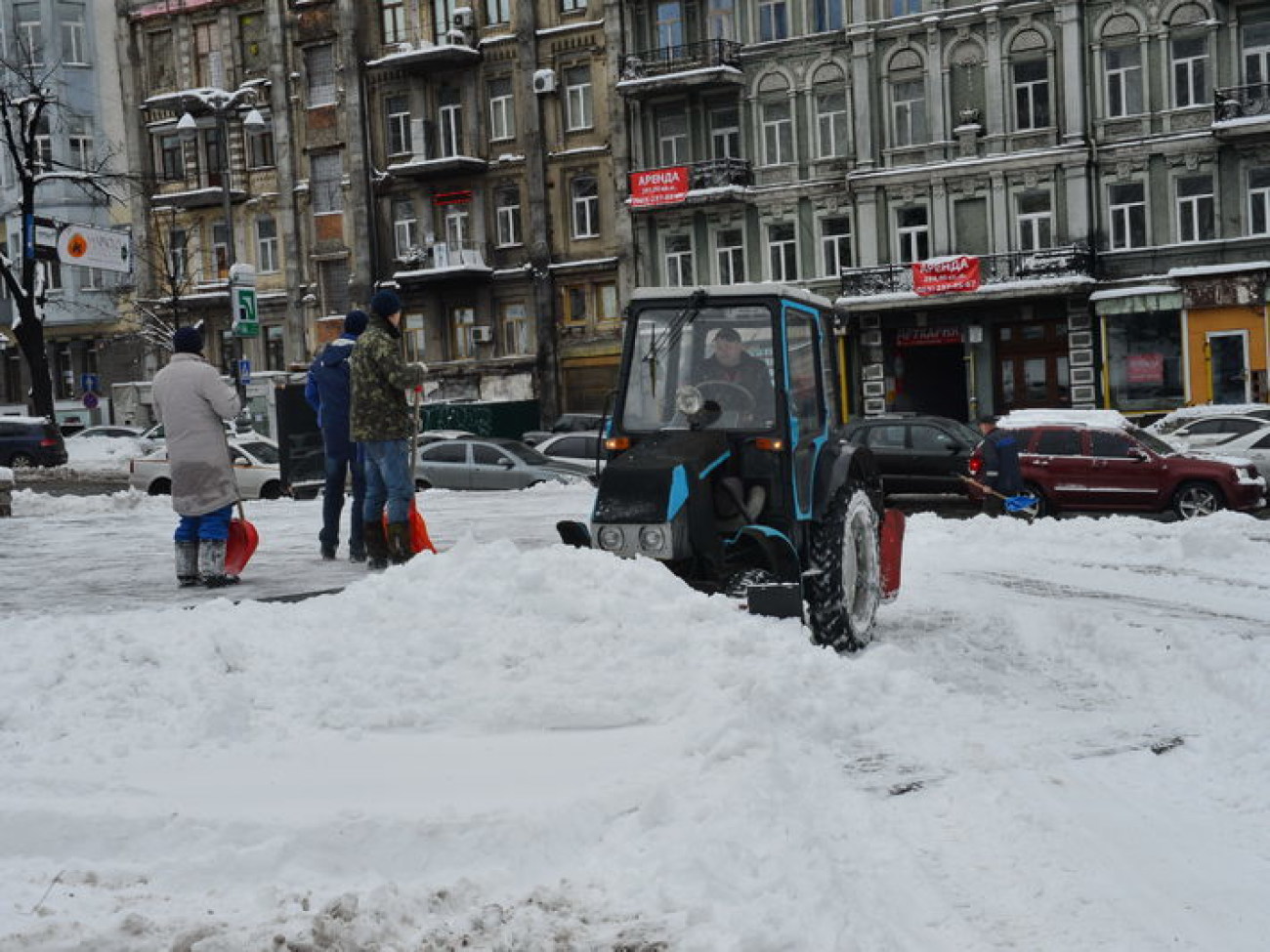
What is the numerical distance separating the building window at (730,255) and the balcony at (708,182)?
4.08 ft

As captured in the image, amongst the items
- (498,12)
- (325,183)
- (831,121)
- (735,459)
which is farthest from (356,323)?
(325,183)

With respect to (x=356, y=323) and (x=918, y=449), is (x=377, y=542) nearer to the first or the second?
(x=356, y=323)

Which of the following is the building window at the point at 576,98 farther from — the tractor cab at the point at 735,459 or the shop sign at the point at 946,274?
the tractor cab at the point at 735,459

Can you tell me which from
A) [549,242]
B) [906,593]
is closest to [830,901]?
[906,593]

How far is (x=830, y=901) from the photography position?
4816 mm

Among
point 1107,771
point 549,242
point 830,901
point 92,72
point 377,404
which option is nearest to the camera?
point 830,901

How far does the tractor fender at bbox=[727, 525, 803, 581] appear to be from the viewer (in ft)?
27.9

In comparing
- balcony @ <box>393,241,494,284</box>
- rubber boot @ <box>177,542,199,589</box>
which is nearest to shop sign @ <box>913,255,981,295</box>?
balcony @ <box>393,241,494,284</box>

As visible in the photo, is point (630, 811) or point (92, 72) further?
point (92, 72)

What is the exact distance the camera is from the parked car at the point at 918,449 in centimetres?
2509

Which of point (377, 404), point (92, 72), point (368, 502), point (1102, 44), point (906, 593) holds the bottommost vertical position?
point (906, 593)

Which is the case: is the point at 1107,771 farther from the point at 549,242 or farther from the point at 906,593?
the point at 549,242

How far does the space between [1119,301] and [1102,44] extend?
6.52 metres

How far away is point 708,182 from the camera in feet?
141
